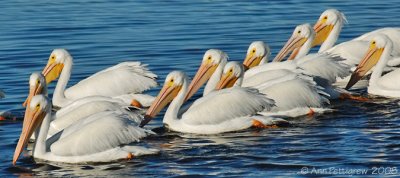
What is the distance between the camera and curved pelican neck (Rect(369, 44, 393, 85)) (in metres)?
13.5

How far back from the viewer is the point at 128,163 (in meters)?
10.4

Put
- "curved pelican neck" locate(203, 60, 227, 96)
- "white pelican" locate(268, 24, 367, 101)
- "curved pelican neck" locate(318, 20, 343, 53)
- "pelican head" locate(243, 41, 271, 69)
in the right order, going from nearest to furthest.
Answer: "curved pelican neck" locate(203, 60, 227, 96) → "white pelican" locate(268, 24, 367, 101) → "pelican head" locate(243, 41, 271, 69) → "curved pelican neck" locate(318, 20, 343, 53)

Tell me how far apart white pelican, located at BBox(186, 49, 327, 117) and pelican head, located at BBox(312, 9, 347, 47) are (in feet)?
8.45

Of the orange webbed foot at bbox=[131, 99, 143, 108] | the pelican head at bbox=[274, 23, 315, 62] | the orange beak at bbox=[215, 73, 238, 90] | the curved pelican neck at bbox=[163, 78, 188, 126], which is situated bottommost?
the orange webbed foot at bbox=[131, 99, 143, 108]

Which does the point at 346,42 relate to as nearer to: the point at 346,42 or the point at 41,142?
the point at 346,42

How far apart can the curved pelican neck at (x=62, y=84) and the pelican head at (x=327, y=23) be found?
361 centimetres

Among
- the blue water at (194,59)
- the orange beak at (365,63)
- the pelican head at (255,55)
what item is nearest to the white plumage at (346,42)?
the orange beak at (365,63)

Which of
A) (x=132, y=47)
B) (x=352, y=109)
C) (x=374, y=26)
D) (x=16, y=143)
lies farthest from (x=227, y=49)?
(x=16, y=143)

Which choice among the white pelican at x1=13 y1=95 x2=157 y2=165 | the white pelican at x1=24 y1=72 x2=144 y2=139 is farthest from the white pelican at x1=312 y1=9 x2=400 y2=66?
the white pelican at x1=13 y1=95 x2=157 y2=165

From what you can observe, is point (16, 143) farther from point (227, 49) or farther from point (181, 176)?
point (227, 49)

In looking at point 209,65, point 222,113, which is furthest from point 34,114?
point 209,65

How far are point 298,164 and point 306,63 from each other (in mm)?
3373

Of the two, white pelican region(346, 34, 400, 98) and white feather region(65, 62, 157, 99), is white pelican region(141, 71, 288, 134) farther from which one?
white pelican region(346, 34, 400, 98)

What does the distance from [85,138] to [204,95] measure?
7.38ft
